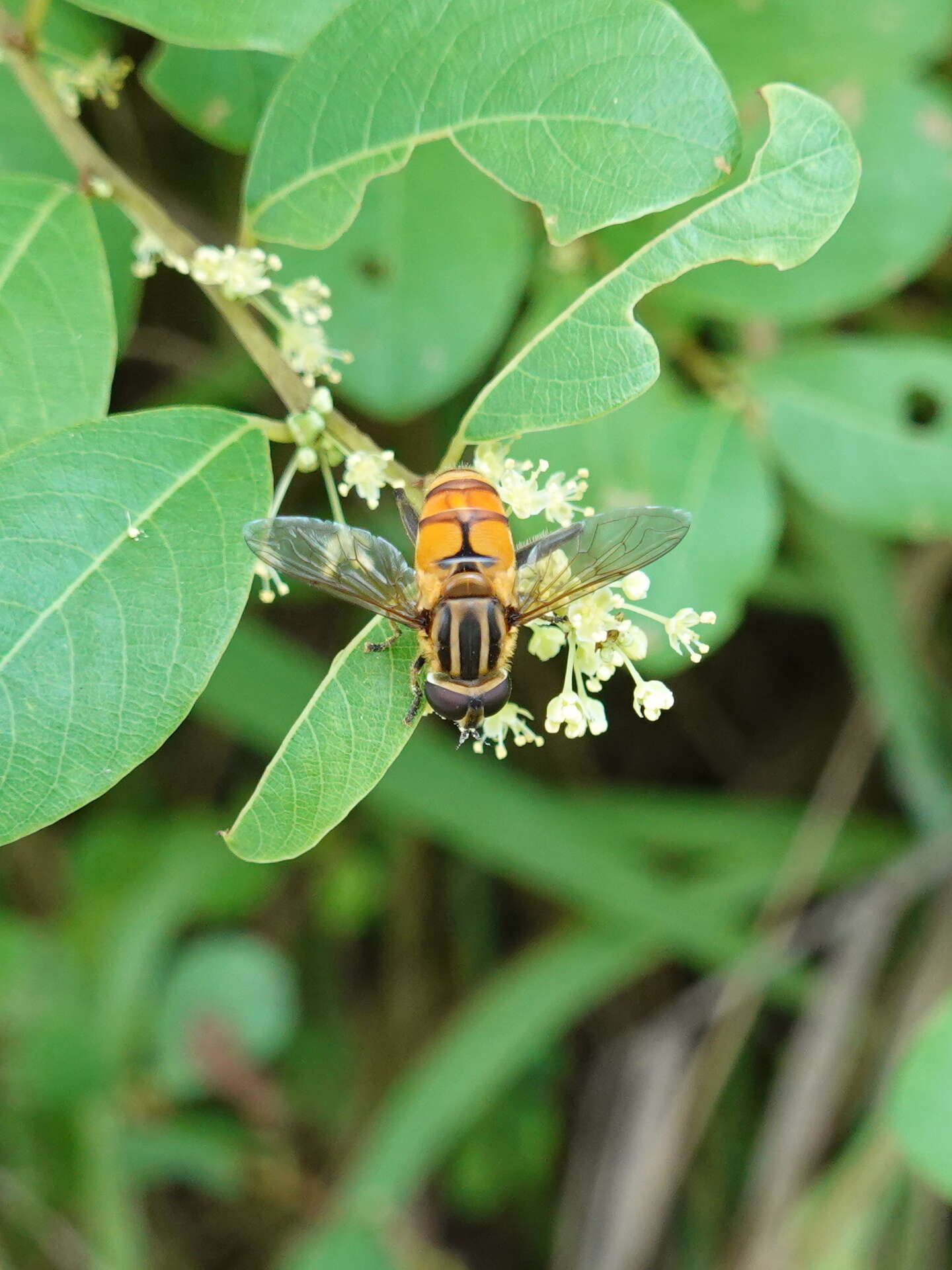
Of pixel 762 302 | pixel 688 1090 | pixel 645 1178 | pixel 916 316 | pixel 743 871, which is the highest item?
pixel 916 316

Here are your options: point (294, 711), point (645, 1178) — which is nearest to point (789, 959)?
point (645, 1178)

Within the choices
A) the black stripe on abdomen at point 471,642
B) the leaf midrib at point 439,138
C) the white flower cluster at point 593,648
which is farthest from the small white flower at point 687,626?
the leaf midrib at point 439,138

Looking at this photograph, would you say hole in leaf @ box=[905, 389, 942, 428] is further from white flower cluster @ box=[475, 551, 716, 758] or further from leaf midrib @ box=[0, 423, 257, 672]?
leaf midrib @ box=[0, 423, 257, 672]

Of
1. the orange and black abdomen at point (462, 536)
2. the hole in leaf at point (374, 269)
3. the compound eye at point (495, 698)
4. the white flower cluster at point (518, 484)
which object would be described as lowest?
the compound eye at point (495, 698)

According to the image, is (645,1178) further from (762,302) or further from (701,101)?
(701,101)

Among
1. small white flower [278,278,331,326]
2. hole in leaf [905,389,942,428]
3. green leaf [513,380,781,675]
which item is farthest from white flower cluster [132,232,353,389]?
hole in leaf [905,389,942,428]

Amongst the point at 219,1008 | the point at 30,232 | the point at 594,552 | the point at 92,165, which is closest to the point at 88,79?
the point at 92,165

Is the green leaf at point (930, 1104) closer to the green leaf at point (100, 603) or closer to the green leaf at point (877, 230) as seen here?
the green leaf at point (877, 230)
